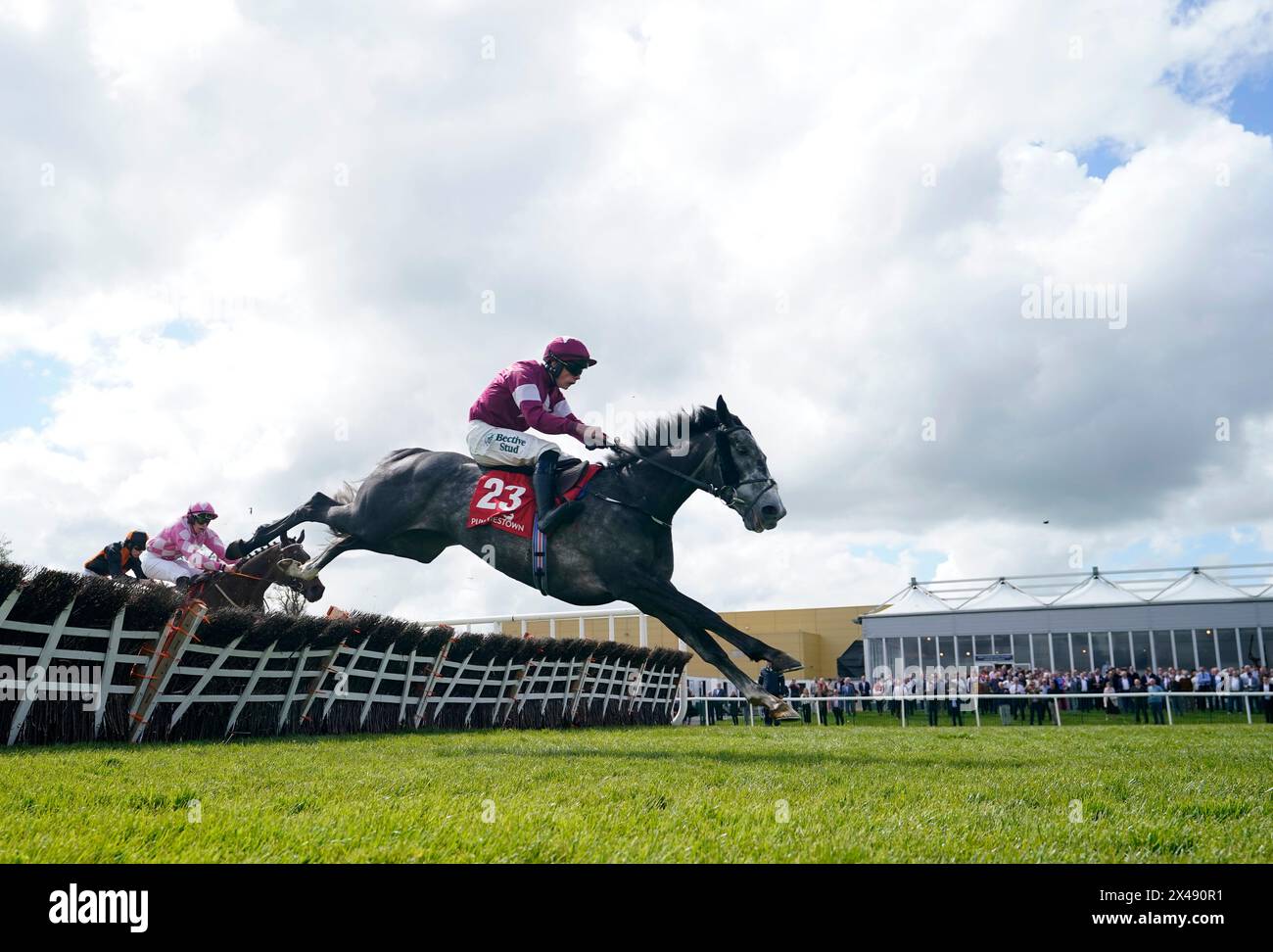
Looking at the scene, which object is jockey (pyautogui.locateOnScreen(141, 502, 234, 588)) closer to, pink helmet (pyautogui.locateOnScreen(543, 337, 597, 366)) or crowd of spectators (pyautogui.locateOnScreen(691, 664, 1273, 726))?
pink helmet (pyautogui.locateOnScreen(543, 337, 597, 366))

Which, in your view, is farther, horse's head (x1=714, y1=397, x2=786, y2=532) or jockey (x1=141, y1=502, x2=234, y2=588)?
jockey (x1=141, y1=502, x2=234, y2=588)

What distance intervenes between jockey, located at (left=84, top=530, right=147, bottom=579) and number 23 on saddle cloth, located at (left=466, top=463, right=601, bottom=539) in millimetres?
5614

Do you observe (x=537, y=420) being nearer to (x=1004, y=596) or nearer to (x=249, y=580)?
(x=249, y=580)

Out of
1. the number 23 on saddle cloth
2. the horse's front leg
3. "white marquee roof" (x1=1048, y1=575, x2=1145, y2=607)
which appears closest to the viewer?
the horse's front leg

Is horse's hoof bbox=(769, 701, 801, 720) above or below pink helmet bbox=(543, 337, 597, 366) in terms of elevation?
below

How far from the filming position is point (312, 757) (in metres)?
6.77

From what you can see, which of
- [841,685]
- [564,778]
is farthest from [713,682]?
[564,778]

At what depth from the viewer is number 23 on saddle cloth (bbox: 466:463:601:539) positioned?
8.04 metres

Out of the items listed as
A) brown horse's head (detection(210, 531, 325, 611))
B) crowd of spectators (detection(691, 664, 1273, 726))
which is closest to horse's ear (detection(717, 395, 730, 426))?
brown horse's head (detection(210, 531, 325, 611))

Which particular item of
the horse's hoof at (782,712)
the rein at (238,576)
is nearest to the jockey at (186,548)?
the rein at (238,576)

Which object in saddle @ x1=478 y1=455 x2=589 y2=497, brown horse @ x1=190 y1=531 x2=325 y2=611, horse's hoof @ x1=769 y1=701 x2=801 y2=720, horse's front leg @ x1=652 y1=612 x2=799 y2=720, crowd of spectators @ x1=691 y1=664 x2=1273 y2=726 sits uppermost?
saddle @ x1=478 y1=455 x2=589 y2=497

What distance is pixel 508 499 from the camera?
321 inches

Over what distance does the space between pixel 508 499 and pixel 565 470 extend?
Answer: 1.81 ft
